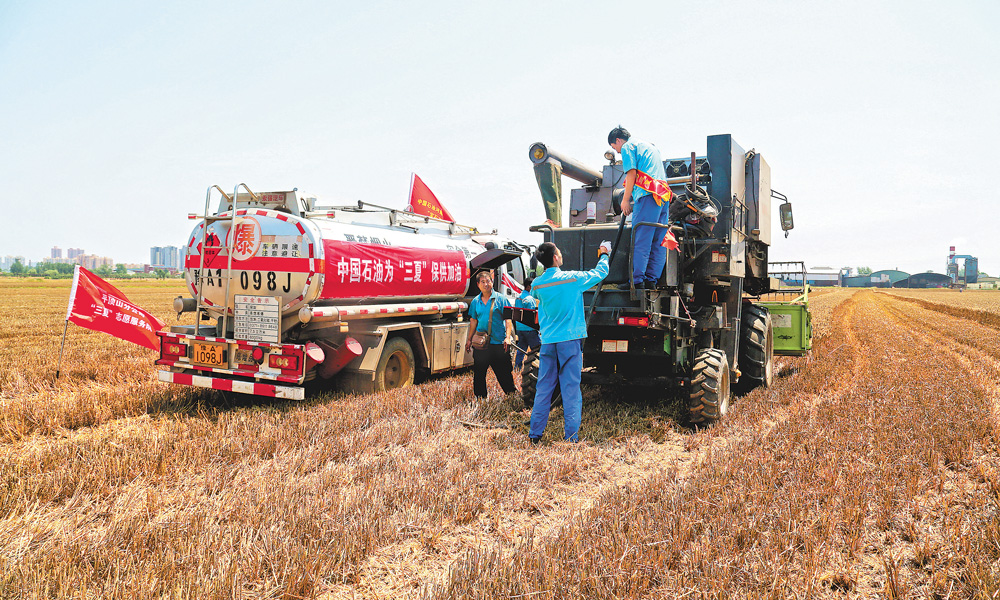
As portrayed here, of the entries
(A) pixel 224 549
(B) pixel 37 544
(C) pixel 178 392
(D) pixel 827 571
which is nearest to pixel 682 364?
(D) pixel 827 571

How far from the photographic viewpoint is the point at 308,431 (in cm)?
567

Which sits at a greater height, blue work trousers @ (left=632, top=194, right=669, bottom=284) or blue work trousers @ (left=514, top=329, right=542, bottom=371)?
blue work trousers @ (left=632, top=194, right=669, bottom=284)

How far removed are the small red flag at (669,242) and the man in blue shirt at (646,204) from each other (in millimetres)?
37

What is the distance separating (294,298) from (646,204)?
4.16 metres

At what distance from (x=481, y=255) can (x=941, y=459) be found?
6809 mm

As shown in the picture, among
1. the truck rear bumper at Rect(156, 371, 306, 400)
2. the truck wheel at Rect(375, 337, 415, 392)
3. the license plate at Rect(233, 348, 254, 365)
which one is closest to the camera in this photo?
the truck rear bumper at Rect(156, 371, 306, 400)

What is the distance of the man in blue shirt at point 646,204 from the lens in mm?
6055

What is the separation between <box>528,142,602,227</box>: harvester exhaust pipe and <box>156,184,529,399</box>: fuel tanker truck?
2179 millimetres

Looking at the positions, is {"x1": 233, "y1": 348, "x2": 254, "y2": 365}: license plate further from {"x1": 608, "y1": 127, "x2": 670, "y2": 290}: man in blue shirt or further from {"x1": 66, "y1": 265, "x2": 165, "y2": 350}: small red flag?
{"x1": 608, "y1": 127, "x2": 670, "y2": 290}: man in blue shirt

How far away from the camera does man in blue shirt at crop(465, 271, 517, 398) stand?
23.8 feet

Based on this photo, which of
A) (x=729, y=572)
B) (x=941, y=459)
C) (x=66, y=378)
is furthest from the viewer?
(x=66, y=378)

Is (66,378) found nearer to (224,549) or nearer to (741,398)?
(224,549)

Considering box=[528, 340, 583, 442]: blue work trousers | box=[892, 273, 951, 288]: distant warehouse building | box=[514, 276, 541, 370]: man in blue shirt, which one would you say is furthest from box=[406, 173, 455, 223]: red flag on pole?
box=[892, 273, 951, 288]: distant warehouse building

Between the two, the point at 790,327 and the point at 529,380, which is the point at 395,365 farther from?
the point at 790,327
